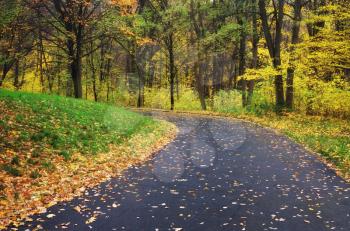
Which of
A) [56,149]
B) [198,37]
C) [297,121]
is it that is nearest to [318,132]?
[297,121]

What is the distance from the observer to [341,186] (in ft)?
37.0

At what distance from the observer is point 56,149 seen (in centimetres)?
1334

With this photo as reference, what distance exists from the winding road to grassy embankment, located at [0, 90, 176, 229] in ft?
1.99

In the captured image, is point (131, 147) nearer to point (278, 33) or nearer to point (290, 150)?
point (290, 150)

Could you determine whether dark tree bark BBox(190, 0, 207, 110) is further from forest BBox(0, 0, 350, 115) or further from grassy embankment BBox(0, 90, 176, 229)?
grassy embankment BBox(0, 90, 176, 229)

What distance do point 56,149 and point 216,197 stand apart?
5931 mm

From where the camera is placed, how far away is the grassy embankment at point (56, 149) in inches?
385

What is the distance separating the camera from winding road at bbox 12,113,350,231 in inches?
327

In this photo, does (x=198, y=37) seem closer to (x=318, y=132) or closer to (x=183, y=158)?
(x=318, y=132)

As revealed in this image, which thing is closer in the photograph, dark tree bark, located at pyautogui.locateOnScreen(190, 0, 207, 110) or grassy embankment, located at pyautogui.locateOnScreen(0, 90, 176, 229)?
grassy embankment, located at pyautogui.locateOnScreen(0, 90, 176, 229)

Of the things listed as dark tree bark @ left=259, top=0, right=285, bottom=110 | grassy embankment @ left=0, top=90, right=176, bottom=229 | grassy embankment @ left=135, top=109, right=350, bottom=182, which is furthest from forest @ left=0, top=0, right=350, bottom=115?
grassy embankment @ left=0, top=90, right=176, bottom=229

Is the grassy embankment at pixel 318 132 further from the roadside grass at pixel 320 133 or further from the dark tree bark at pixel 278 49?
the dark tree bark at pixel 278 49

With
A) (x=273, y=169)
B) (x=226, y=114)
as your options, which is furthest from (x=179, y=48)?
(x=273, y=169)

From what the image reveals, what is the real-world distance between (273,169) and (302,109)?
18008 mm
